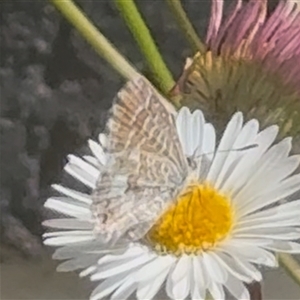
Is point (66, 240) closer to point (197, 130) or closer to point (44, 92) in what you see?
point (197, 130)

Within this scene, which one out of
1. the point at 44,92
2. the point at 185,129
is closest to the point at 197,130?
the point at 185,129

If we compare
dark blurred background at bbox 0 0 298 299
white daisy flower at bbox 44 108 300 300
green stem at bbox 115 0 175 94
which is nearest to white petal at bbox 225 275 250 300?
white daisy flower at bbox 44 108 300 300

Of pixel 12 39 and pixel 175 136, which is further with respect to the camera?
pixel 12 39

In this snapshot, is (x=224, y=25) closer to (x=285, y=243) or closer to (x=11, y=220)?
(x=285, y=243)

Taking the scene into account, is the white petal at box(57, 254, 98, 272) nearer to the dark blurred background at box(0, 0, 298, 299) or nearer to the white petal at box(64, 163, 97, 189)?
the white petal at box(64, 163, 97, 189)

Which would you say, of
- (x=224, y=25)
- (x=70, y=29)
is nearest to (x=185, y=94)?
(x=224, y=25)

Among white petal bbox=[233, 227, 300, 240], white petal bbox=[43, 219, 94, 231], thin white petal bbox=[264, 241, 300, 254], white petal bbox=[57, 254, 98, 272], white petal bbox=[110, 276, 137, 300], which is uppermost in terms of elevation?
white petal bbox=[43, 219, 94, 231]

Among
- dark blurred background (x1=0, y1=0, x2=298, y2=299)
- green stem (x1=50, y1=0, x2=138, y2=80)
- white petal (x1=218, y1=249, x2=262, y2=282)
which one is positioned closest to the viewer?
white petal (x1=218, y1=249, x2=262, y2=282)

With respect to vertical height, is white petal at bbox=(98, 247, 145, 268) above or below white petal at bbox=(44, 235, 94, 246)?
below
